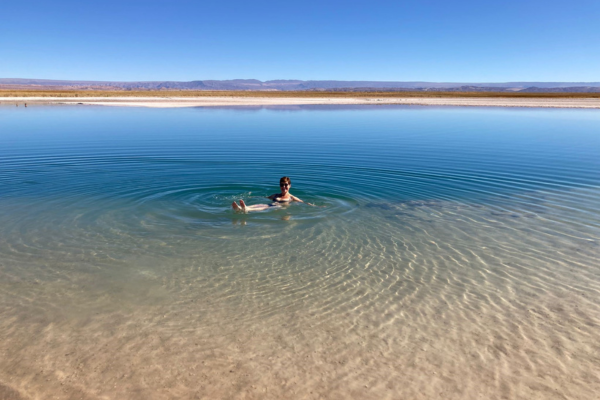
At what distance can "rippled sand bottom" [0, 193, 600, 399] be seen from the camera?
541cm

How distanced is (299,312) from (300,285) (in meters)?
0.97

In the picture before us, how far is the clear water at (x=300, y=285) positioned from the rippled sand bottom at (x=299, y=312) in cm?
3

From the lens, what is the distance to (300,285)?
26.0 feet

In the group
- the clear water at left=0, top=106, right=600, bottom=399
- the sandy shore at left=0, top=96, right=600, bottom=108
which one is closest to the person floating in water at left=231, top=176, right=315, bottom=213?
the clear water at left=0, top=106, right=600, bottom=399

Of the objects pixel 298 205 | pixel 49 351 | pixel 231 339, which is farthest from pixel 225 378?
pixel 298 205

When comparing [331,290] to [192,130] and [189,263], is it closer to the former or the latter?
[189,263]

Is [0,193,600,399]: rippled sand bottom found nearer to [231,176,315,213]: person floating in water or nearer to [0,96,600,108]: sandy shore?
[231,176,315,213]: person floating in water

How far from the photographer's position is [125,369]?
5.58m

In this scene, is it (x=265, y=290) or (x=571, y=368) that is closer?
(x=571, y=368)

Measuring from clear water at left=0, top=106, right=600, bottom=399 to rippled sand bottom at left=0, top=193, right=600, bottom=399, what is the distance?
Answer: 3cm

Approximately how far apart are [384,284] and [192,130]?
26964 mm

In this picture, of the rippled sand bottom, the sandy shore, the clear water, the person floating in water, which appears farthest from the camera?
the sandy shore

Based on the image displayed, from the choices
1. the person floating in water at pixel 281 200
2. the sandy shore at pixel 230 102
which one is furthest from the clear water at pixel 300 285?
the sandy shore at pixel 230 102

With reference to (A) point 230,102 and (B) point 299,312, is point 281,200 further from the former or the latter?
(A) point 230,102
